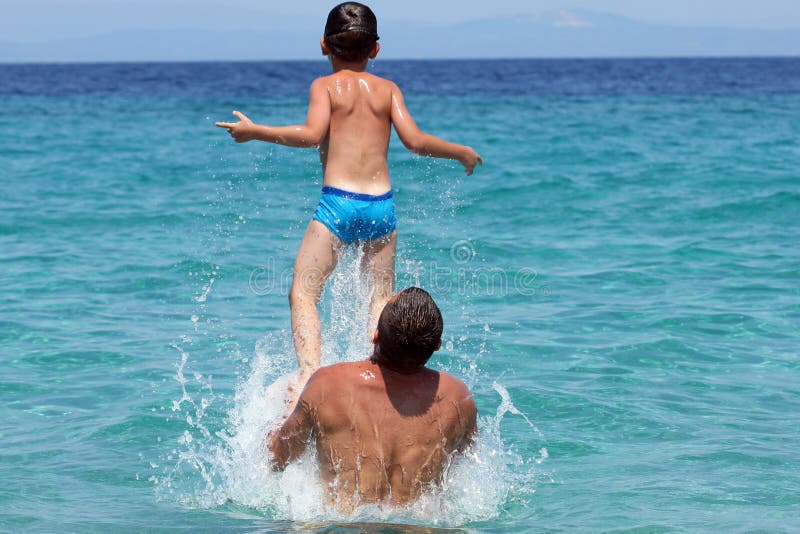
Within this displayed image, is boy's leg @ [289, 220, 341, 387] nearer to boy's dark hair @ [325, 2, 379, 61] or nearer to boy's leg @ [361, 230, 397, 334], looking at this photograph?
boy's leg @ [361, 230, 397, 334]

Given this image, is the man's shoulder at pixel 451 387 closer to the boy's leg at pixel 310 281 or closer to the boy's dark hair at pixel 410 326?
the boy's dark hair at pixel 410 326

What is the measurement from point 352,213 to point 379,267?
378 millimetres

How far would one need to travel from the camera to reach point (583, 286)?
9.44 metres

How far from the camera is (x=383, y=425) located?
3857mm

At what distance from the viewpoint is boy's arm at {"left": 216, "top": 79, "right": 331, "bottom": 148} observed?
4590 mm

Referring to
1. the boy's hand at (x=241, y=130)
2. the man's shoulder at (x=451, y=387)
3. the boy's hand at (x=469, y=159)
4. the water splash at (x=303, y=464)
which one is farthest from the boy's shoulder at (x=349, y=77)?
the man's shoulder at (x=451, y=387)

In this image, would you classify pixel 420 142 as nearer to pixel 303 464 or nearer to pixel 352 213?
pixel 352 213

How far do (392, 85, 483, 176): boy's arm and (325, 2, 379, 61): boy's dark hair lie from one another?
265mm

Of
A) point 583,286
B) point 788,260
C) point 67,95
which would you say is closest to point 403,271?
point 583,286

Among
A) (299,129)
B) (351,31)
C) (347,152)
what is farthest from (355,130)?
(351,31)

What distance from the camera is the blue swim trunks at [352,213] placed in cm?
509

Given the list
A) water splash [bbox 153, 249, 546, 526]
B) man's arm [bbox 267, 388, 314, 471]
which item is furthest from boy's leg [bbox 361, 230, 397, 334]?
man's arm [bbox 267, 388, 314, 471]

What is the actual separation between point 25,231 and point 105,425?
7.20 metres

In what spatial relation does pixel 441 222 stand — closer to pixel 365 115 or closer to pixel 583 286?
pixel 583 286
